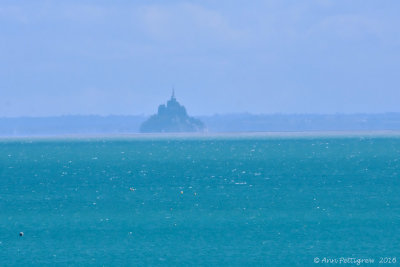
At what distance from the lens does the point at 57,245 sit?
50.0 meters

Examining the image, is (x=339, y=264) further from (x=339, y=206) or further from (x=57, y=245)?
(x=339, y=206)

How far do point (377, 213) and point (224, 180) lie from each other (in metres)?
38.1

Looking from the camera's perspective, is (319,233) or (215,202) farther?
(215,202)

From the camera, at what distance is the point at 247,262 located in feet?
146

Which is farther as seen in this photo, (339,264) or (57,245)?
(57,245)

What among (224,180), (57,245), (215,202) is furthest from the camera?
(224,180)

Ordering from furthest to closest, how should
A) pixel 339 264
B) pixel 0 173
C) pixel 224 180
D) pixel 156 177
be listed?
pixel 0 173 < pixel 156 177 < pixel 224 180 < pixel 339 264

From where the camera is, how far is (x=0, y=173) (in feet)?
405

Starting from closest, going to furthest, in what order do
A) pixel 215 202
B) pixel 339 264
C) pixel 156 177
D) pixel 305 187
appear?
1. pixel 339 264
2. pixel 215 202
3. pixel 305 187
4. pixel 156 177

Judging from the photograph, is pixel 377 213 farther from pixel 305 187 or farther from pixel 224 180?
pixel 224 180

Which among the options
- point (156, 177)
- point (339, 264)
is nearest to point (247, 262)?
point (339, 264)

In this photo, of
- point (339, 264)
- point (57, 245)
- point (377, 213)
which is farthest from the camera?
point (377, 213)

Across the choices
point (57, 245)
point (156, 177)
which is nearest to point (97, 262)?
point (57, 245)

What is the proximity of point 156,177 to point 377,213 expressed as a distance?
4950cm
